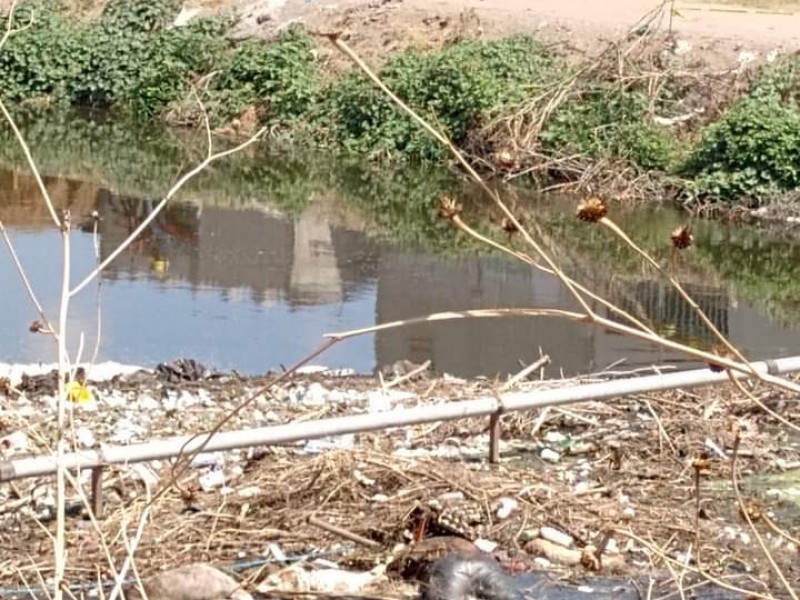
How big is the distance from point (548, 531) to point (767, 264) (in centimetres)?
901

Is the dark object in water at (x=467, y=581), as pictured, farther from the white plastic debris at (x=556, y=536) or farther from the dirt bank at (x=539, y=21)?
the dirt bank at (x=539, y=21)

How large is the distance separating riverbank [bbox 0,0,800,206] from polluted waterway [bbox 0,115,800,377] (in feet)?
2.52

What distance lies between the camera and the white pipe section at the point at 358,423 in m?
5.27

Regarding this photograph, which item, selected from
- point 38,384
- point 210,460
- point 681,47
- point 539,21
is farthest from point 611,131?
point 210,460

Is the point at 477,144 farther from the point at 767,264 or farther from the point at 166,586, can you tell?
the point at 166,586

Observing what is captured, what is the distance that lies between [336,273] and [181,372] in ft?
14.8

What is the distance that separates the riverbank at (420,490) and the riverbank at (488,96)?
23.5 ft

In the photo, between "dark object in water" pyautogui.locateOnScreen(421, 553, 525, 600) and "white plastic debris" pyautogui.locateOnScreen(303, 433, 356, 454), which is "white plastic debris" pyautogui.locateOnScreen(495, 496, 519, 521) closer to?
"dark object in water" pyautogui.locateOnScreen(421, 553, 525, 600)

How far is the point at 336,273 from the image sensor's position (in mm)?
12977

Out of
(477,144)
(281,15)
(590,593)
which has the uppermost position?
(281,15)

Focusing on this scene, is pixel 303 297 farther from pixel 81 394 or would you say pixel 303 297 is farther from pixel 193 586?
pixel 193 586

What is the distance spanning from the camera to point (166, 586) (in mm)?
5141

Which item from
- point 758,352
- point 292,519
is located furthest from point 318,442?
point 758,352

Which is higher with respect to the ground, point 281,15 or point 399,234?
point 281,15
